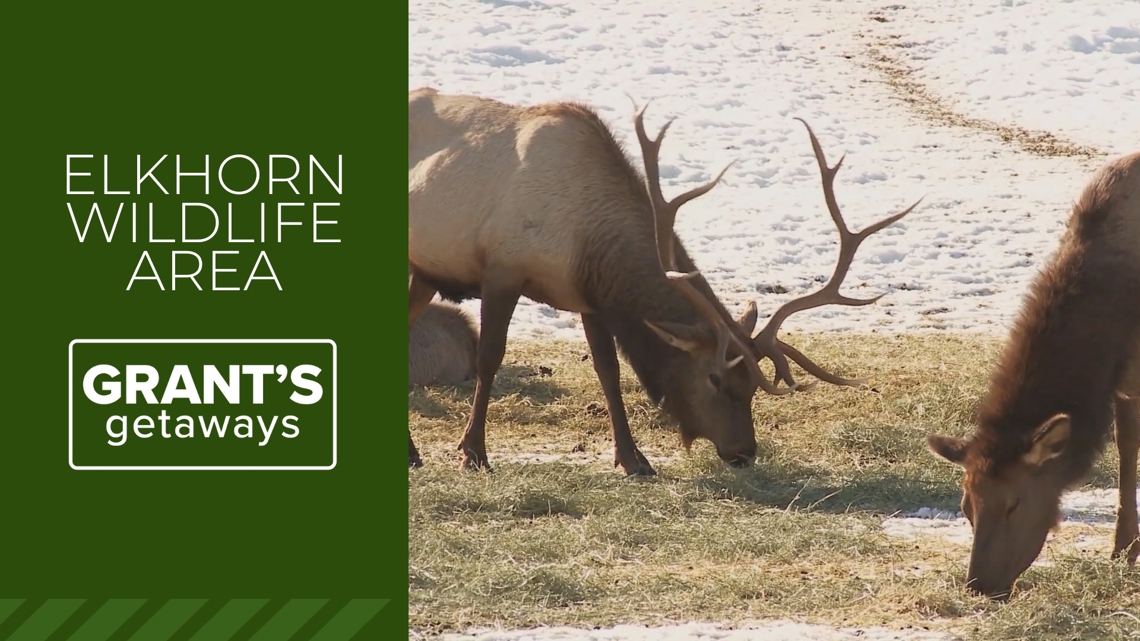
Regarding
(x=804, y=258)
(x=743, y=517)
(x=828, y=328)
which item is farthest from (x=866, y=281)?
(x=743, y=517)

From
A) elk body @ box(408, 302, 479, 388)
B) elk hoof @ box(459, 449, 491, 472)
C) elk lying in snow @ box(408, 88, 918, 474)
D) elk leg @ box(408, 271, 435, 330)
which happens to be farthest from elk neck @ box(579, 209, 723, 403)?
elk body @ box(408, 302, 479, 388)

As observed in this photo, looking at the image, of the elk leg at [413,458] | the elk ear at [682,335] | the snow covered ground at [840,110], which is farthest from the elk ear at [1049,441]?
the snow covered ground at [840,110]

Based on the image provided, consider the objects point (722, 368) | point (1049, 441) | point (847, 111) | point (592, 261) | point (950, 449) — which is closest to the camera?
point (1049, 441)

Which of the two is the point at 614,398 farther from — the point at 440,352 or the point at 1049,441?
the point at 1049,441

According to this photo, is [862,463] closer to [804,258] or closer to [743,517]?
[743,517]

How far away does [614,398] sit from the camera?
371 inches

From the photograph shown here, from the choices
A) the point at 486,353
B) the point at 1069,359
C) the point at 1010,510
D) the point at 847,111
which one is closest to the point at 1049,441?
the point at 1010,510

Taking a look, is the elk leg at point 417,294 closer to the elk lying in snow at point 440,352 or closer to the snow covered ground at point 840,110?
the elk lying in snow at point 440,352

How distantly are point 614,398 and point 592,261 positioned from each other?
830 mm

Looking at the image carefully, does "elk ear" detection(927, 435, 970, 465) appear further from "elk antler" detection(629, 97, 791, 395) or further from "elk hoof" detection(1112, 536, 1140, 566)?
"elk antler" detection(629, 97, 791, 395)

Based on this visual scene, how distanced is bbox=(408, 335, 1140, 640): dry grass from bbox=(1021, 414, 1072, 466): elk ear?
1.68 ft

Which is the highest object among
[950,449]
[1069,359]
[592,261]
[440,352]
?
[1069,359]

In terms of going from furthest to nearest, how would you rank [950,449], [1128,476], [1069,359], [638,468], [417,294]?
[417,294]
[638,468]
[1128,476]
[1069,359]
[950,449]

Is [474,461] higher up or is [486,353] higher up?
[486,353]
